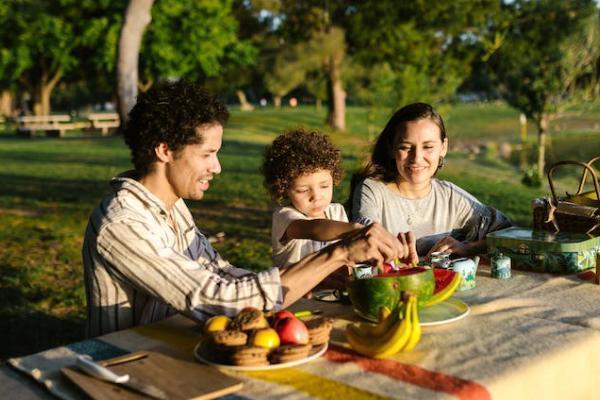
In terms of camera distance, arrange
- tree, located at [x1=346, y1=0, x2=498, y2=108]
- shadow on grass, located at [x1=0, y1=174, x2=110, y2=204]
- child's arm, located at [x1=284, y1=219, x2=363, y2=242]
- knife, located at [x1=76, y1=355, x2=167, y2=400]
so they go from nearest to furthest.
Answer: knife, located at [x1=76, y1=355, x2=167, y2=400] → child's arm, located at [x1=284, y1=219, x2=363, y2=242] → shadow on grass, located at [x1=0, y1=174, x2=110, y2=204] → tree, located at [x1=346, y1=0, x2=498, y2=108]

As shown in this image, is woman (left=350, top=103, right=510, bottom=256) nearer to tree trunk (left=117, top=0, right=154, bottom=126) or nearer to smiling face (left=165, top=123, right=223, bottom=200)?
smiling face (left=165, top=123, right=223, bottom=200)

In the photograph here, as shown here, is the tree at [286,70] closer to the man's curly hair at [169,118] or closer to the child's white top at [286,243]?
the child's white top at [286,243]

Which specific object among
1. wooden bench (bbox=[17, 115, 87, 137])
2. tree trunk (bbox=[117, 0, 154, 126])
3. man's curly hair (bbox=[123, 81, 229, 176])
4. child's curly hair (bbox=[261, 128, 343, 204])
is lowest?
wooden bench (bbox=[17, 115, 87, 137])

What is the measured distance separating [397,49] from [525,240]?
1149 inches

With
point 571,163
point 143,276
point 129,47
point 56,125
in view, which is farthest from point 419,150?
point 56,125

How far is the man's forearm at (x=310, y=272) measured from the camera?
2.58 m

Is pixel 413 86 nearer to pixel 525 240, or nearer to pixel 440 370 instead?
pixel 525 240

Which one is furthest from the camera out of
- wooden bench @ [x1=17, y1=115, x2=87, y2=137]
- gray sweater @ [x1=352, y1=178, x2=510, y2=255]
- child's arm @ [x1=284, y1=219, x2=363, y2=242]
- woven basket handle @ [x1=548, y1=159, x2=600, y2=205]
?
wooden bench @ [x1=17, y1=115, x2=87, y2=137]

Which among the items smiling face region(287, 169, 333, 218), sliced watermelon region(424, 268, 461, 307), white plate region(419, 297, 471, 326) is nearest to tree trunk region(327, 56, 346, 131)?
smiling face region(287, 169, 333, 218)

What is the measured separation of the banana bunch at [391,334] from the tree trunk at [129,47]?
30.4ft

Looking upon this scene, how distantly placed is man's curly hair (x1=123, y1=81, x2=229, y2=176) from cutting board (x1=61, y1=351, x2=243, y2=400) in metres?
0.92

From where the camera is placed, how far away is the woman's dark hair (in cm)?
419

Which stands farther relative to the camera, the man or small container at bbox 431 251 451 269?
small container at bbox 431 251 451 269

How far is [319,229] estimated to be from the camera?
A: 3219mm
